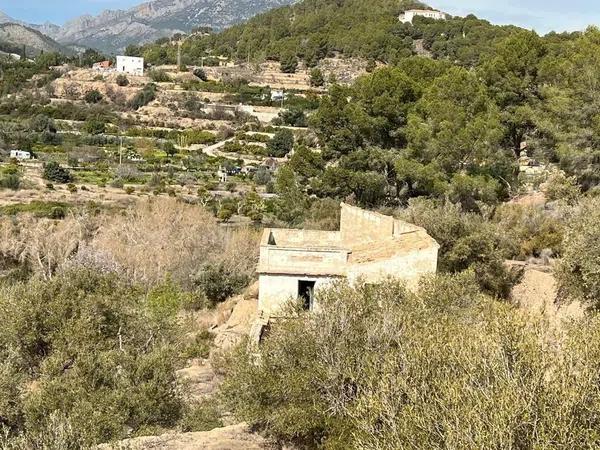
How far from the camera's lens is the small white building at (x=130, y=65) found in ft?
421

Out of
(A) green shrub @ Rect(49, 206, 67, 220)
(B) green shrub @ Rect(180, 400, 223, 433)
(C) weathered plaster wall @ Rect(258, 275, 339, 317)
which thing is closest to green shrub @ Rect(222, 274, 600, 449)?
(B) green shrub @ Rect(180, 400, 223, 433)

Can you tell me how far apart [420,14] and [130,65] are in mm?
57714

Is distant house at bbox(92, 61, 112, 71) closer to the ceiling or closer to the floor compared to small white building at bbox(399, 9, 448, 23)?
closer to the floor

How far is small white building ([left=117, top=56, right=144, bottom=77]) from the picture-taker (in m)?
128

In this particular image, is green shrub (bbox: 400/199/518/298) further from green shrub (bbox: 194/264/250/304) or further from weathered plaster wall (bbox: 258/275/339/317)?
green shrub (bbox: 194/264/250/304)

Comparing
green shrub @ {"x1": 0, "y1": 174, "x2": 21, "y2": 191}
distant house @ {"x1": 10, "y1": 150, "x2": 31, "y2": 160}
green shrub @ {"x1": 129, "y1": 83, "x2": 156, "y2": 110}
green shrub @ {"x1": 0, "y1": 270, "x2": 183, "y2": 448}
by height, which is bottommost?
green shrub @ {"x1": 0, "y1": 174, "x2": 21, "y2": 191}

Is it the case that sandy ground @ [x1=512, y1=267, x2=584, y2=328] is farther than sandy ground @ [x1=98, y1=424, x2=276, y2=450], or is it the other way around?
sandy ground @ [x1=512, y1=267, x2=584, y2=328]

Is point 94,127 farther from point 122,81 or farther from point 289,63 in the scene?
point 289,63

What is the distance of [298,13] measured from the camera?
143m

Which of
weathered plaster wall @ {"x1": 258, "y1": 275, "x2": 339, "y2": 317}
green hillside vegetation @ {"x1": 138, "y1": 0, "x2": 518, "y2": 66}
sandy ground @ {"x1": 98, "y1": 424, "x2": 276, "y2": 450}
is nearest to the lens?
sandy ground @ {"x1": 98, "y1": 424, "x2": 276, "y2": 450}

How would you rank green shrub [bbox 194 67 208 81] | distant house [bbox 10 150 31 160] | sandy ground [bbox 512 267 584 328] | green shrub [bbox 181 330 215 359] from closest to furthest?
sandy ground [bbox 512 267 584 328] < green shrub [bbox 181 330 215 359] < distant house [bbox 10 150 31 160] < green shrub [bbox 194 67 208 81]

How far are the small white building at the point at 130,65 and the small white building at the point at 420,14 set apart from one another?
51835mm

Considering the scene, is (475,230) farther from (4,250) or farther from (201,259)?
(4,250)

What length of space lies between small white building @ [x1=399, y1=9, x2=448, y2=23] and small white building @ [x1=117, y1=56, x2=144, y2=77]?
51.8 m
